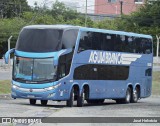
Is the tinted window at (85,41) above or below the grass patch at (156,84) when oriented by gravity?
above

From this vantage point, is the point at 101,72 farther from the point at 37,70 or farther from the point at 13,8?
the point at 13,8

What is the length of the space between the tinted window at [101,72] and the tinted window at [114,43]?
2.98 feet

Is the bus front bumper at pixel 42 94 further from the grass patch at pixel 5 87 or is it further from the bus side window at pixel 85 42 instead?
the grass patch at pixel 5 87

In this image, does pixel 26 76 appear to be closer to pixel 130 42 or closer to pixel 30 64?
pixel 30 64

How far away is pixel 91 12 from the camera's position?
13400 centimetres

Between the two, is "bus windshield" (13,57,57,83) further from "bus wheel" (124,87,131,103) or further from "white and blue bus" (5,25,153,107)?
"bus wheel" (124,87,131,103)

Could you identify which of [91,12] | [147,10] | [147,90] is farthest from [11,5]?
[147,90]

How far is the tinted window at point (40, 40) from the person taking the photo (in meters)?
25.2

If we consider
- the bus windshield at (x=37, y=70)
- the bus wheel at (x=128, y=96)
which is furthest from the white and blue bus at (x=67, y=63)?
the bus wheel at (x=128, y=96)

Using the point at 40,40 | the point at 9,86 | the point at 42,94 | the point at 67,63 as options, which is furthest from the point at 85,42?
the point at 9,86

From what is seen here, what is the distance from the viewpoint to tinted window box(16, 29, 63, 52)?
82.7ft

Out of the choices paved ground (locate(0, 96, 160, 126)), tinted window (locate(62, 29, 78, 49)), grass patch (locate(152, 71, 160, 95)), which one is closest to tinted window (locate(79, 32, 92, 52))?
tinted window (locate(62, 29, 78, 49))

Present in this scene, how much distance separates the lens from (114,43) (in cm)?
2980

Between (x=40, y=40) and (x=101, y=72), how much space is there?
4.48m
